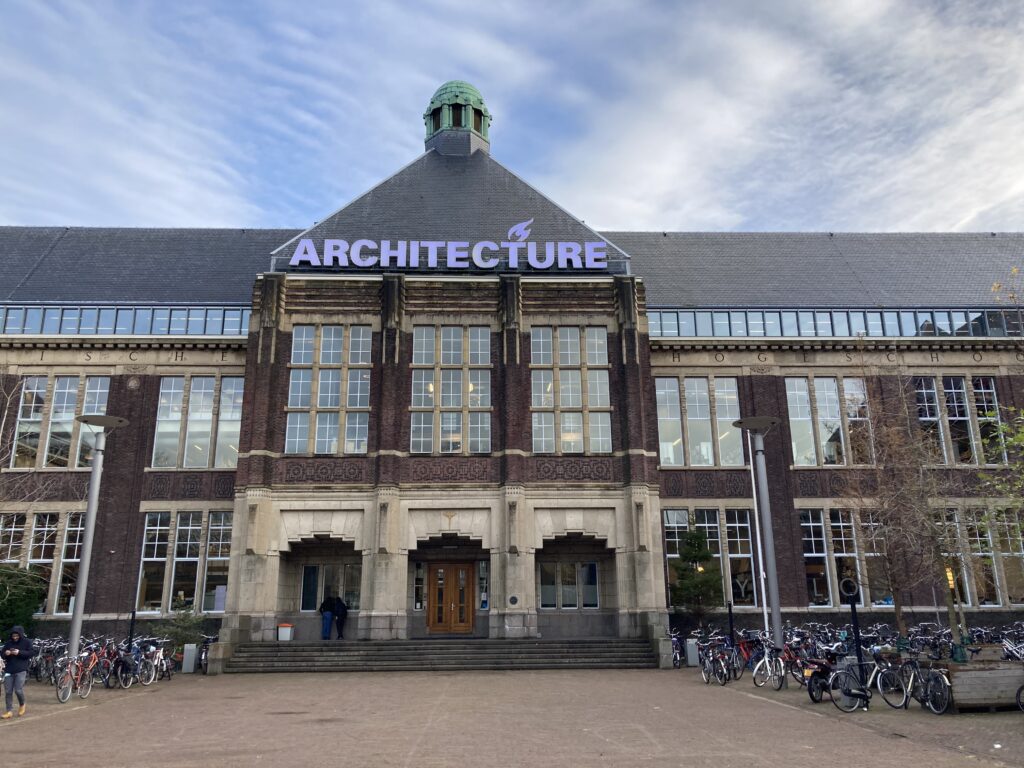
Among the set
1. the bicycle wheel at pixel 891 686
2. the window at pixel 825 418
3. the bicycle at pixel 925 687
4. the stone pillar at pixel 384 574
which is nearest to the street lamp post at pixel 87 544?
the stone pillar at pixel 384 574

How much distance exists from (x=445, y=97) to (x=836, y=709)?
34.7 m

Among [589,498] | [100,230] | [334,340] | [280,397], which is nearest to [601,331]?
[589,498]

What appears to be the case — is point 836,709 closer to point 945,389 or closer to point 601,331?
point 601,331

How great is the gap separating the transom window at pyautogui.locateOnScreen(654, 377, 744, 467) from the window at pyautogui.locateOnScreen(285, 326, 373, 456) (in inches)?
490

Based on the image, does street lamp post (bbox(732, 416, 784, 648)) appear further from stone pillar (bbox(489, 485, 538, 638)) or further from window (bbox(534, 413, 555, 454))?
stone pillar (bbox(489, 485, 538, 638))

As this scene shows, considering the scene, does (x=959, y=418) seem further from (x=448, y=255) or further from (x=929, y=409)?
(x=448, y=255)

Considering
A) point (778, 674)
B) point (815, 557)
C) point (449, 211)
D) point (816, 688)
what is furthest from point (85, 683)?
point (815, 557)

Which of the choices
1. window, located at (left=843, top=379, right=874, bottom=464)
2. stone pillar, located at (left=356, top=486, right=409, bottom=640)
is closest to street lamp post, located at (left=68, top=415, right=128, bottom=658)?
stone pillar, located at (left=356, top=486, right=409, bottom=640)

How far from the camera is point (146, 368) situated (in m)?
32.7

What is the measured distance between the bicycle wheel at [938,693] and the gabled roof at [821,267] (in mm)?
22403

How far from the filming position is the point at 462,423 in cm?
3002

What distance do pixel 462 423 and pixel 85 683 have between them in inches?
581

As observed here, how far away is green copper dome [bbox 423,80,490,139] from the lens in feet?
132

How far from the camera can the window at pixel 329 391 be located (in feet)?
97.6
